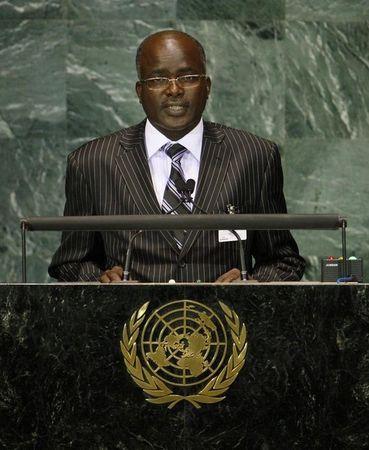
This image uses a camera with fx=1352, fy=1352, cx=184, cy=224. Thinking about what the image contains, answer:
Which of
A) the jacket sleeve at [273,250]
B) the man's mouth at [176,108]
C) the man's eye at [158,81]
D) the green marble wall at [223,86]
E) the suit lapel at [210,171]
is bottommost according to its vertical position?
the jacket sleeve at [273,250]

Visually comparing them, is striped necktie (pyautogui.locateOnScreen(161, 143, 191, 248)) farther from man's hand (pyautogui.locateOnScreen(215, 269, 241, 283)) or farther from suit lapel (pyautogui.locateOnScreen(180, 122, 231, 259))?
man's hand (pyautogui.locateOnScreen(215, 269, 241, 283))

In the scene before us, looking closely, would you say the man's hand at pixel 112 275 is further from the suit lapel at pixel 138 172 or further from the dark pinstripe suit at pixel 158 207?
the suit lapel at pixel 138 172

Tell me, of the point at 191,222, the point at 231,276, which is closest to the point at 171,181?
the point at 231,276

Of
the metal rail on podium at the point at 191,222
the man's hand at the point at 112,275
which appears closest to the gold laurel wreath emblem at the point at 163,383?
the metal rail on podium at the point at 191,222

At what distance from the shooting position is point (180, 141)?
4555 mm

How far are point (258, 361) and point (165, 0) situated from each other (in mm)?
3590

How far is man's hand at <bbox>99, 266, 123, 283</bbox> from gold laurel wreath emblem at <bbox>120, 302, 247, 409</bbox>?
1.86 feet

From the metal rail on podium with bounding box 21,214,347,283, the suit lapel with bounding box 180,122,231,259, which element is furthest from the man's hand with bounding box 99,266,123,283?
the metal rail on podium with bounding box 21,214,347,283

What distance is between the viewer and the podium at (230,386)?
3412mm

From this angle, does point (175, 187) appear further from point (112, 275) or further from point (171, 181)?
point (112, 275)

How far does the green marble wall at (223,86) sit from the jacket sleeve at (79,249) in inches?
85.7

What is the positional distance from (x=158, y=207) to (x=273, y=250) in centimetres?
41

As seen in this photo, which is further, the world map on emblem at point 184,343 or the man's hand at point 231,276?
the man's hand at point 231,276

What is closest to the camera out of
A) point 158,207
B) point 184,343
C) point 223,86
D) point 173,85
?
point 184,343
